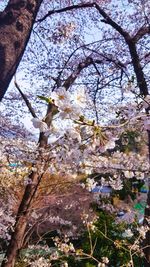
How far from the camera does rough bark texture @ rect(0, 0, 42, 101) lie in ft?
9.35

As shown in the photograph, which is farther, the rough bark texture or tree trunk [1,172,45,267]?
tree trunk [1,172,45,267]

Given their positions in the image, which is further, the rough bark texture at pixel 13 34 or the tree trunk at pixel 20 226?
the tree trunk at pixel 20 226

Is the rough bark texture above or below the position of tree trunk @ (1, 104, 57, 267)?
above

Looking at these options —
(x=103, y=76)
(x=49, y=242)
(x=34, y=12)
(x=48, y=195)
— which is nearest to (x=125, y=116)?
(x=34, y=12)

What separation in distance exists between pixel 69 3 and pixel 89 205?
5893 millimetres

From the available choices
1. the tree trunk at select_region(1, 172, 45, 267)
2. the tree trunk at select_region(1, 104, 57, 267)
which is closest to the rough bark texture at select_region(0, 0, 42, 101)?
the tree trunk at select_region(1, 104, 57, 267)

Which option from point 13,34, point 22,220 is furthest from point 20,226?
point 13,34

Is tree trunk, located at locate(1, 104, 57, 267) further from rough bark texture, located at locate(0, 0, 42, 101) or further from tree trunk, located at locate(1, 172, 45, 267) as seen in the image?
rough bark texture, located at locate(0, 0, 42, 101)

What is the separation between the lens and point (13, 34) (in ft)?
9.66

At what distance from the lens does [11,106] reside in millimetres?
8430

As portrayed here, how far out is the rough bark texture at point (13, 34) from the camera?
9.35ft

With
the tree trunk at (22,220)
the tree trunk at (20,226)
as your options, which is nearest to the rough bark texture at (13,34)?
the tree trunk at (22,220)

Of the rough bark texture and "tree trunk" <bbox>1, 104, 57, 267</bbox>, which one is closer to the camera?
the rough bark texture

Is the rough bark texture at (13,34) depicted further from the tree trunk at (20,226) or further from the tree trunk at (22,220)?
the tree trunk at (20,226)
